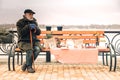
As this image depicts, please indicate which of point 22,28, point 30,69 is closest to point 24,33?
point 22,28

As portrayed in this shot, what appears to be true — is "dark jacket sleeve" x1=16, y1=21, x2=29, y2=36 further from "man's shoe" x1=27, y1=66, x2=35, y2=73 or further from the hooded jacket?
"man's shoe" x1=27, y1=66, x2=35, y2=73

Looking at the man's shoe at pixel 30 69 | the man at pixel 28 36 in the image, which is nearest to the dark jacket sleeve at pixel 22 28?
the man at pixel 28 36

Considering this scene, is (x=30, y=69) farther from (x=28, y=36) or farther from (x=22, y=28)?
(x=22, y=28)

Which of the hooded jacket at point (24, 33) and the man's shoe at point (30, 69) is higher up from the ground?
the hooded jacket at point (24, 33)

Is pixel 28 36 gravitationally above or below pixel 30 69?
above

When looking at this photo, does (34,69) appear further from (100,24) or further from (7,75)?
(100,24)

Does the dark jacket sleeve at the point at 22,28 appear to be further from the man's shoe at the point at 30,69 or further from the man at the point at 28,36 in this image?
the man's shoe at the point at 30,69

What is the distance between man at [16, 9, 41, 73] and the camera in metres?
8.03

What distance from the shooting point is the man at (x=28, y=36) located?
26.3 feet

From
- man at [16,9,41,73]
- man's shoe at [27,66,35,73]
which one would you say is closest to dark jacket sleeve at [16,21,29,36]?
man at [16,9,41,73]

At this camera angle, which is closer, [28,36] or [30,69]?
[30,69]

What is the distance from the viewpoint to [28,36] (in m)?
8.18

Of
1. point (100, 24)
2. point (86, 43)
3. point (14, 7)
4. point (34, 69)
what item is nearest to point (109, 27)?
point (100, 24)

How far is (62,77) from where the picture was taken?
7.41 metres
